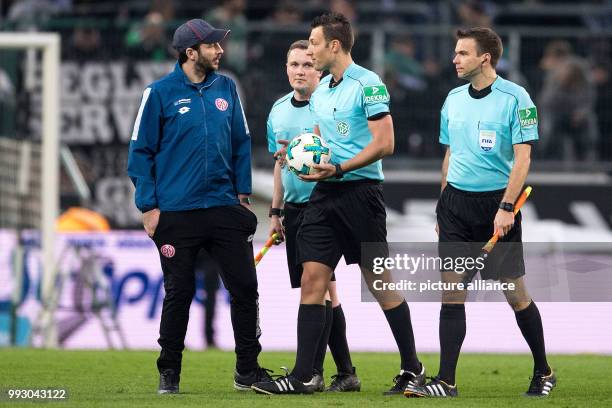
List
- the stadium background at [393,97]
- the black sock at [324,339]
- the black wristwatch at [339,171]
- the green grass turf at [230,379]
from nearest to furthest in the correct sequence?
the green grass turf at [230,379] < the black wristwatch at [339,171] < the black sock at [324,339] < the stadium background at [393,97]

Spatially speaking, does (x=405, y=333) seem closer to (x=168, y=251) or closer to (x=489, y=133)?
(x=489, y=133)

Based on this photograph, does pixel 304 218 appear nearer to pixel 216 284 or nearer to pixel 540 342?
pixel 540 342

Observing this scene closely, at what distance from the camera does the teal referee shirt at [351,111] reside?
827 centimetres

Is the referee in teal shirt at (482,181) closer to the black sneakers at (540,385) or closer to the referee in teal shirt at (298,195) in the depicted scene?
the black sneakers at (540,385)

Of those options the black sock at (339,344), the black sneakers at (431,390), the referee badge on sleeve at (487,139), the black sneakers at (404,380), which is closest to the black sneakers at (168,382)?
the black sock at (339,344)

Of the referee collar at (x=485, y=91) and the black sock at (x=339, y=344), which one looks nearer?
the referee collar at (x=485, y=91)

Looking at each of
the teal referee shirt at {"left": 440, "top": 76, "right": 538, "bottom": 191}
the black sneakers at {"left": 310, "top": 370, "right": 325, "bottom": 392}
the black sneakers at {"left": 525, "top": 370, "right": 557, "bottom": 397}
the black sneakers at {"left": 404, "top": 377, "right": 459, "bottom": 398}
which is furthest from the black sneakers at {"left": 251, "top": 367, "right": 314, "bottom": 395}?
the teal referee shirt at {"left": 440, "top": 76, "right": 538, "bottom": 191}

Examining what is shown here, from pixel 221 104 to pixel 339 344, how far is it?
6.21 ft

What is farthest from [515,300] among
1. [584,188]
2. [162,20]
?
[162,20]

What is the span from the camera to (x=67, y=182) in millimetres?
16469

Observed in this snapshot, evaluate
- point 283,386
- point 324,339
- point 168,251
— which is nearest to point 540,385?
point 324,339

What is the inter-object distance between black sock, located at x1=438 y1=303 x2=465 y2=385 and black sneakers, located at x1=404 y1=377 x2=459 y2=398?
0.04 meters

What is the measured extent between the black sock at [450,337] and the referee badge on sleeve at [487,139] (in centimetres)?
102

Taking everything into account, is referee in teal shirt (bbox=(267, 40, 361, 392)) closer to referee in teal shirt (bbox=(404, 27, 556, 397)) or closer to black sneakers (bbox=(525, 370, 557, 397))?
referee in teal shirt (bbox=(404, 27, 556, 397))
